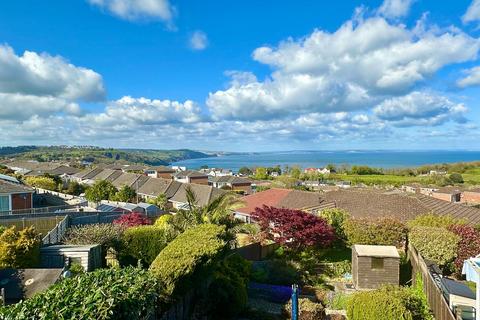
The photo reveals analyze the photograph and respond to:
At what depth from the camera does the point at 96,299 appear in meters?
6.16

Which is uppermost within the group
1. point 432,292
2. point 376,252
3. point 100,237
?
point 100,237

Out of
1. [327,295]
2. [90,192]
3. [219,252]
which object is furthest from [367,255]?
[90,192]

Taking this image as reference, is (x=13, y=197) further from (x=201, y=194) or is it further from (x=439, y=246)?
(x=439, y=246)

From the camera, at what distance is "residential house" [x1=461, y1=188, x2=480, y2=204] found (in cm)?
5853

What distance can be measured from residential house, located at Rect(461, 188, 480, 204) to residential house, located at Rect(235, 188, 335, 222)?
1558 inches

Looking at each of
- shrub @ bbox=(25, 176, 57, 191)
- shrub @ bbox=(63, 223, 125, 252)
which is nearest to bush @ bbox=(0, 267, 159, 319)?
shrub @ bbox=(63, 223, 125, 252)

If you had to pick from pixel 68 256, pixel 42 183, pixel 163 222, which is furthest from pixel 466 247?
pixel 42 183

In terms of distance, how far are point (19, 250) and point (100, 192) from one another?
99.1 feet

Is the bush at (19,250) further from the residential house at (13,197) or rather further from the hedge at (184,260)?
the residential house at (13,197)

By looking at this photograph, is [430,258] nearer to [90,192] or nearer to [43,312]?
[43,312]

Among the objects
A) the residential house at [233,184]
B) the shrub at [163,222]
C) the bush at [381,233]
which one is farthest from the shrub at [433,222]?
the residential house at [233,184]

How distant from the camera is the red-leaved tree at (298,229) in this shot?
61.0 ft

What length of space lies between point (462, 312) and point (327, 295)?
5.65 meters

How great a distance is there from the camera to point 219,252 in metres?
10.3
